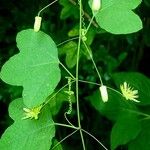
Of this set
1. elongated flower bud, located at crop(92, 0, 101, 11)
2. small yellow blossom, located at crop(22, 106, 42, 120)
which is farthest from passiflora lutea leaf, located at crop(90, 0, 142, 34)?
small yellow blossom, located at crop(22, 106, 42, 120)

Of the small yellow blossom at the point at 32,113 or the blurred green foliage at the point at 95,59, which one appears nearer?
the small yellow blossom at the point at 32,113

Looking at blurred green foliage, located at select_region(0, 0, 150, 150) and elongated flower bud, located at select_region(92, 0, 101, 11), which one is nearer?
elongated flower bud, located at select_region(92, 0, 101, 11)

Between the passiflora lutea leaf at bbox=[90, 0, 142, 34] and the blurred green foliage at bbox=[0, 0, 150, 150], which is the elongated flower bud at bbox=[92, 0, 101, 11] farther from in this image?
the blurred green foliage at bbox=[0, 0, 150, 150]

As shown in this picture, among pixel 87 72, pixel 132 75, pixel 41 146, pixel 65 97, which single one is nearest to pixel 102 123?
pixel 87 72

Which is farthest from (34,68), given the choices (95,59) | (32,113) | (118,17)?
(95,59)

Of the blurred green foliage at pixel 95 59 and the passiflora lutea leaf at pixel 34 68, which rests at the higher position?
the passiflora lutea leaf at pixel 34 68

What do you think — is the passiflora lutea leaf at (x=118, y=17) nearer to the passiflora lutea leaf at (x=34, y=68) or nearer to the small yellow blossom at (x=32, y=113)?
the passiflora lutea leaf at (x=34, y=68)

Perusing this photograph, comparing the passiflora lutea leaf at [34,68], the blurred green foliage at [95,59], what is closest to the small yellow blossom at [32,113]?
the passiflora lutea leaf at [34,68]

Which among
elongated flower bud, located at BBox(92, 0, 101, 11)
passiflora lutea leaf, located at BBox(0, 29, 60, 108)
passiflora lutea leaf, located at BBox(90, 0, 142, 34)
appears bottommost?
passiflora lutea leaf, located at BBox(0, 29, 60, 108)

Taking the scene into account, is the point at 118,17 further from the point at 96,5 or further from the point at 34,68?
the point at 34,68
